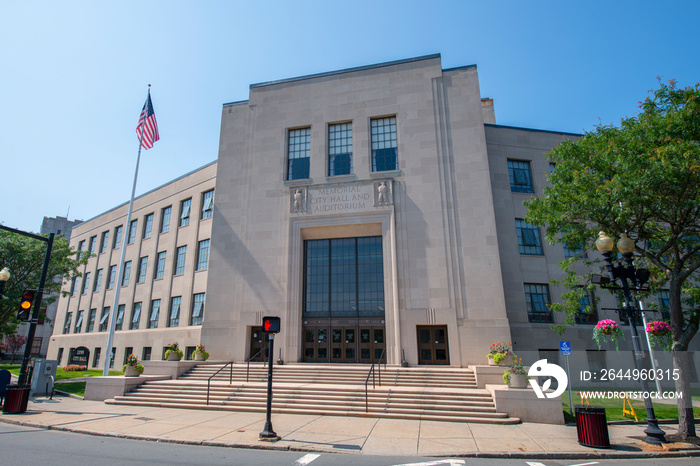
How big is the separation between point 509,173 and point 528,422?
1770 cm

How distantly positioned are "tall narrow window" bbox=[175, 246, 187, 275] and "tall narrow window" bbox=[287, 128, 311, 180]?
12.4 meters

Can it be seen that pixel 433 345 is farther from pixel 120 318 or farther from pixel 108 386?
pixel 120 318

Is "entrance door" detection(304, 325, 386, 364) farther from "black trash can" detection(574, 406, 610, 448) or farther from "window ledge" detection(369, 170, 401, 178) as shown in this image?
"black trash can" detection(574, 406, 610, 448)

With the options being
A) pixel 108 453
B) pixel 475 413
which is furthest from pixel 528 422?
pixel 108 453

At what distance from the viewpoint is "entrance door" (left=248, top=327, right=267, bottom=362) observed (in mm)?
24391

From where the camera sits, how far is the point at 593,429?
1028 centimetres

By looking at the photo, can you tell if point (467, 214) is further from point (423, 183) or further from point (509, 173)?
point (509, 173)

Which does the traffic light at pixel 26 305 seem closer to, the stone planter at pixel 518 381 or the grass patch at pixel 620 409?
the stone planter at pixel 518 381

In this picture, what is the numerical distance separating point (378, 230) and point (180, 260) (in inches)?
→ 708

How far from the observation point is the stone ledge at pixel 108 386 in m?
18.3

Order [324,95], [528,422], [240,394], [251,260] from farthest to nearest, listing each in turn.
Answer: [324,95], [251,260], [240,394], [528,422]

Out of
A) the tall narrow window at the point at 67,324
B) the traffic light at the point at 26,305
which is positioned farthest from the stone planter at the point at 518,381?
the tall narrow window at the point at 67,324

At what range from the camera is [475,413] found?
46.7 ft

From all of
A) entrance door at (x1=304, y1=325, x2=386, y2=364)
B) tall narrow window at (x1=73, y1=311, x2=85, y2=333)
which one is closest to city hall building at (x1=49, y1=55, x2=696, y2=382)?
entrance door at (x1=304, y1=325, x2=386, y2=364)
